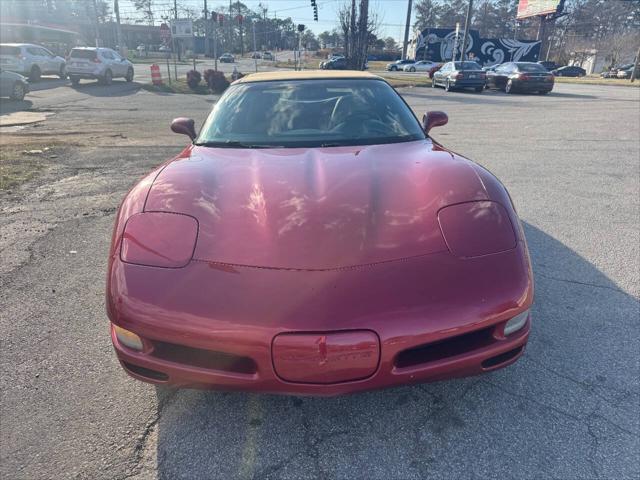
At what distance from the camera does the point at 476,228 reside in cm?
195

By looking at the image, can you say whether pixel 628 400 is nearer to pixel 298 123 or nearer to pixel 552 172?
pixel 298 123

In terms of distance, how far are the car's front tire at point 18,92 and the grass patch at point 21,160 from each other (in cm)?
770

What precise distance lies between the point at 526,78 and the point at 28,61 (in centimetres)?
2319

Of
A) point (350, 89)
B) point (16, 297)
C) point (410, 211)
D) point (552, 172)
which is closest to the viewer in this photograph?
point (410, 211)

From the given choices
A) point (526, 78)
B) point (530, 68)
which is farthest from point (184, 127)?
point (530, 68)

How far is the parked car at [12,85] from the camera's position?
13.4 meters

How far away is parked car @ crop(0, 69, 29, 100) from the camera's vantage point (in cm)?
1340

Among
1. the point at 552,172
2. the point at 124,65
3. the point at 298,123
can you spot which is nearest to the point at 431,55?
the point at 124,65

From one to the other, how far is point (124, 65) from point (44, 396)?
24.7 m

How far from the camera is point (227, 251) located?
5.93 ft

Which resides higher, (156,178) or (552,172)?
(156,178)

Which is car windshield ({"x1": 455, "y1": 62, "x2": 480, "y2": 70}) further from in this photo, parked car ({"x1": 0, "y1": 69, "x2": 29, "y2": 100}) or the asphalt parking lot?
the asphalt parking lot

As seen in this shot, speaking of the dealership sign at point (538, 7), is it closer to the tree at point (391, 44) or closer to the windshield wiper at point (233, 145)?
the tree at point (391, 44)

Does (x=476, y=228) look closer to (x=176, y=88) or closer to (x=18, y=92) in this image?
(x=18, y=92)
